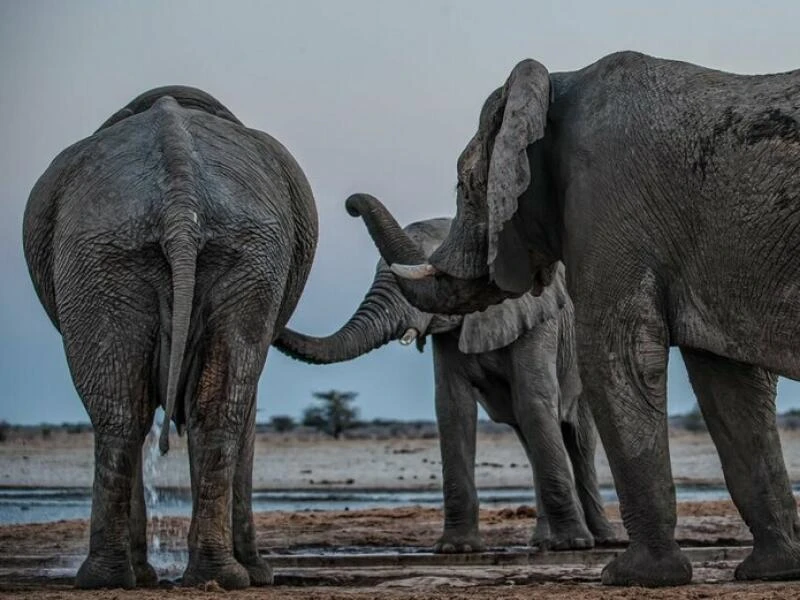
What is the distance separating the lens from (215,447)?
998cm

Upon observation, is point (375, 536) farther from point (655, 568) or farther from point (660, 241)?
point (660, 241)

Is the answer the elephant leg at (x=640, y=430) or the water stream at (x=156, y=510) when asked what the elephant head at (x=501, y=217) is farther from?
the water stream at (x=156, y=510)

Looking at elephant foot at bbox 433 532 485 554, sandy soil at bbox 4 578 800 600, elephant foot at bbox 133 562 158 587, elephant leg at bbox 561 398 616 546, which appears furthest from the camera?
elephant leg at bbox 561 398 616 546

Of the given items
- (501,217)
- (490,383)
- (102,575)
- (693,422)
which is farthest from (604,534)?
(693,422)

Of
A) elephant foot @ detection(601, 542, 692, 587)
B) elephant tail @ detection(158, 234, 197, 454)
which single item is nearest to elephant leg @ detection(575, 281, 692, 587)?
elephant foot @ detection(601, 542, 692, 587)

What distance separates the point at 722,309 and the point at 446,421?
4953 millimetres

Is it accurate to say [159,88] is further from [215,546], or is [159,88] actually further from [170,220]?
[215,546]

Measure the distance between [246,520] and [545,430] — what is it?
11.3 ft

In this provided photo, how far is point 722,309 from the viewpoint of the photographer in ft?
30.8

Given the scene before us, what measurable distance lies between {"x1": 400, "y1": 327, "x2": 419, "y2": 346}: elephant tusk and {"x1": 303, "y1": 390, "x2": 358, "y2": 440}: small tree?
3131 cm

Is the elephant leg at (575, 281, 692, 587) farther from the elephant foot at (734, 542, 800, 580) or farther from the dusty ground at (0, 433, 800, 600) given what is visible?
the elephant foot at (734, 542, 800, 580)

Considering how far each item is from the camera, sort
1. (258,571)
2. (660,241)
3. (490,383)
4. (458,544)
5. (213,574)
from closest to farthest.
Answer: (660,241) < (213,574) < (258,571) < (458,544) < (490,383)

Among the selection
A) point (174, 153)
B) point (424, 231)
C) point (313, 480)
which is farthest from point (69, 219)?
point (313, 480)

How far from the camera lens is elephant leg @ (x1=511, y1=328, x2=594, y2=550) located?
14.0 metres
